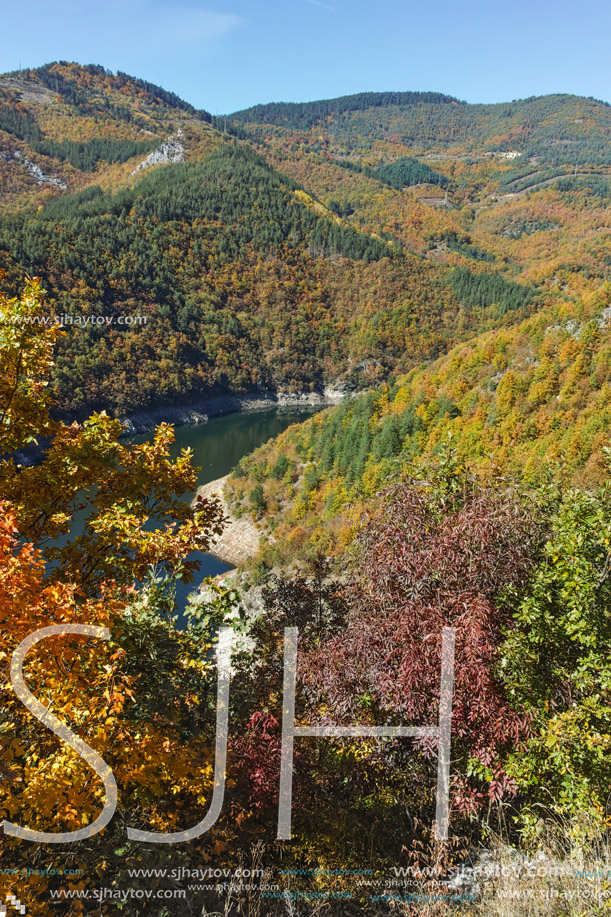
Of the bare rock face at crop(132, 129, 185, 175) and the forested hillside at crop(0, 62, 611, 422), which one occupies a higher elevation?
the bare rock face at crop(132, 129, 185, 175)

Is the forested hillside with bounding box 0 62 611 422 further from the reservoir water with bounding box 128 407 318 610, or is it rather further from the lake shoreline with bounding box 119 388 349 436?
the reservoir water with bounding box 128 407 318 610

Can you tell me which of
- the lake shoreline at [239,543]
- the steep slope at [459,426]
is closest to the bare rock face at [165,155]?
the steep slope at [459,426]

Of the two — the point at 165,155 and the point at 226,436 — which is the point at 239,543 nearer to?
the point at 226,436

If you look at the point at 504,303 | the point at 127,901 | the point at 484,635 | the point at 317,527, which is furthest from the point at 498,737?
the point at 504,303

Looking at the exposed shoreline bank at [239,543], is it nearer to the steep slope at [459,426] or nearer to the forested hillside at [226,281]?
the steep slope at [459,426]

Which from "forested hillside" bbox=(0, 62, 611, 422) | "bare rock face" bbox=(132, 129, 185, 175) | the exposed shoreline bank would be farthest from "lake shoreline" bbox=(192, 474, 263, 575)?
"bare rock face" bbox=(132, 129, 185, 175)

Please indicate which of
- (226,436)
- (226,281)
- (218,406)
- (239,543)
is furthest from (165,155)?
(239,543)
